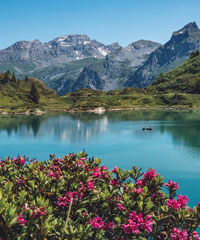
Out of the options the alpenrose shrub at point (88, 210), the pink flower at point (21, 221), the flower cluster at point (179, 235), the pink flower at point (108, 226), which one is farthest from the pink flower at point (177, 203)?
the pink flower at point (21, 221)

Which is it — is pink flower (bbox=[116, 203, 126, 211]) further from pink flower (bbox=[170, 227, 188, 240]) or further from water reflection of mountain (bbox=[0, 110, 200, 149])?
water reflection of mountain (bbox=[0, 110, 200, 149])

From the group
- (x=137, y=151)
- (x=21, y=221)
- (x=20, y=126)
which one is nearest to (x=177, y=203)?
(x=21, y=221)

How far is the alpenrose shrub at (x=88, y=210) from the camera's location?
963 centimetres

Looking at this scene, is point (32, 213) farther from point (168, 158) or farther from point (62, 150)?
point (62, 150)

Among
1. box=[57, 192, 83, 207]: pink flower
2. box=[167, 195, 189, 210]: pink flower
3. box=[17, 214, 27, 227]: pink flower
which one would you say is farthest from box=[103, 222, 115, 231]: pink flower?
box=[17, 214, 27, 227]: pink flower

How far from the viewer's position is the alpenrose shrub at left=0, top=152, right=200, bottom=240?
9.63m

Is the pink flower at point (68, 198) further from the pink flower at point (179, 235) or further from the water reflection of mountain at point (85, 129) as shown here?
the water reflection of mountain at point (85, 129)

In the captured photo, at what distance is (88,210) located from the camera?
12516 mm

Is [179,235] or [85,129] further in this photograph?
[85,129]

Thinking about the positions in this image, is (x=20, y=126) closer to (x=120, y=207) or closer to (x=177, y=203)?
(x=120, y=207)

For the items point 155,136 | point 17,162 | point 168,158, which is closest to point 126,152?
point 168,158

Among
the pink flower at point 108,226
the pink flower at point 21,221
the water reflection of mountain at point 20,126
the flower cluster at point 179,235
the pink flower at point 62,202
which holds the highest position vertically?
the pink flower at point 21,221

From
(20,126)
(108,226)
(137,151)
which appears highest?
(108,226)

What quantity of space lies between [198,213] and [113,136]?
88.5 metres
